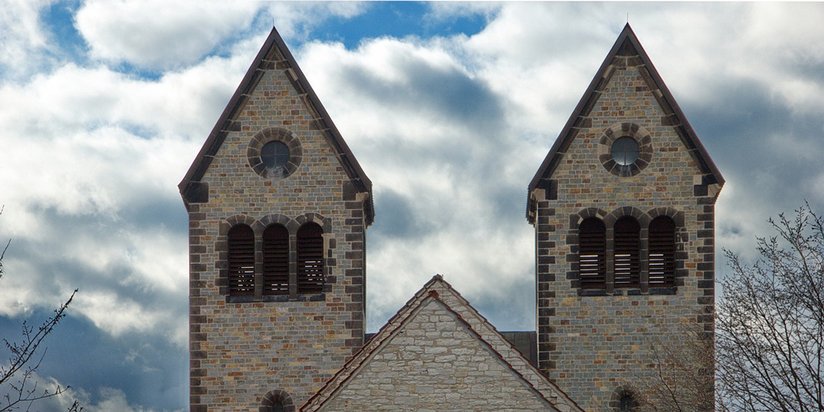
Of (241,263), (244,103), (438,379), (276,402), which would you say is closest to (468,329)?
(438,379)

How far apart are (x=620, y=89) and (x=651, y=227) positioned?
361 centimetres

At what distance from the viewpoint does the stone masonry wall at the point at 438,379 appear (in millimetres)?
24438

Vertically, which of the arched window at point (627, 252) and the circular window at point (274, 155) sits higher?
the circular window at point (274, 155)

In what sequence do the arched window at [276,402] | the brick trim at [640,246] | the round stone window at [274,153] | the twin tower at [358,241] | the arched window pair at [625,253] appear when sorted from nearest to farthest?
1. the arched window at [276,402]
2. the twin tower at [358,241]
3. the brick trim at [640,246]
4. the arched window pair at [625,253]
5. the round stone window at [274,153]

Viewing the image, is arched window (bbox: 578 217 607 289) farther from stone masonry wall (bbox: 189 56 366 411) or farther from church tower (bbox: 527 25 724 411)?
stone masonry wall (bbox: 189 56 366 411)

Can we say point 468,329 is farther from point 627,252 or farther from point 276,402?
point 627,252

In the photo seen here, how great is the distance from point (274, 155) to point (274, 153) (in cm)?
5

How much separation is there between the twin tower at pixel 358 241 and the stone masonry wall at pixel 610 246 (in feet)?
0.12

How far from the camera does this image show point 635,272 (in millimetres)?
33656

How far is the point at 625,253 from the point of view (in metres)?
33.7

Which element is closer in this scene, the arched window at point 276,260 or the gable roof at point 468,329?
the gable roof at point 468,329

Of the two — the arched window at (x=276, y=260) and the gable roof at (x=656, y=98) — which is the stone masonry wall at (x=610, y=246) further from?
the arched window at (x=276, y=260)

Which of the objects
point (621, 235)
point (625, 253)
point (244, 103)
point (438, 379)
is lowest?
point (438, 379)

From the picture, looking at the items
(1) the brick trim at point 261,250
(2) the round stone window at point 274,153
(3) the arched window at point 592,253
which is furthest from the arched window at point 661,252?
(2) the round stone window at point 274,153
